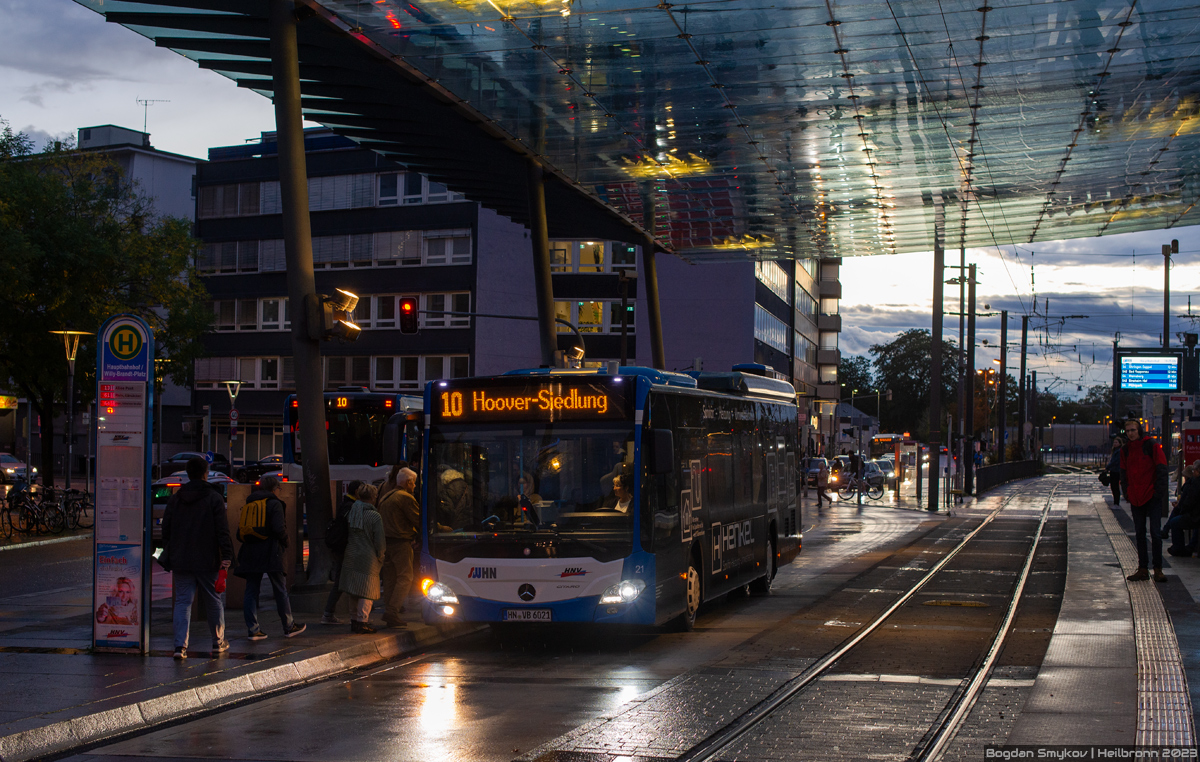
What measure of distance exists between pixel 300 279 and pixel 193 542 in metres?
4.68

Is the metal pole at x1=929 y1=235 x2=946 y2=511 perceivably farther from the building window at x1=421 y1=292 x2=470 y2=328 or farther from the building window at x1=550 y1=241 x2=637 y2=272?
the building window at x1=421 y1=292 x2=470 y2=328

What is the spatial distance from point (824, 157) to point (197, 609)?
1621cm

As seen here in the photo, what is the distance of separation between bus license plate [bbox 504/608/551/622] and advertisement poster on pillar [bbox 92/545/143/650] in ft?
11.5

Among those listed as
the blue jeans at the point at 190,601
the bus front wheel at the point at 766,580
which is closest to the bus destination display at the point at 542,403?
the blue jeans at the point at 190,601

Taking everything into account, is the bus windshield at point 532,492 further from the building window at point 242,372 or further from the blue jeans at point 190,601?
the building window at point 242,372

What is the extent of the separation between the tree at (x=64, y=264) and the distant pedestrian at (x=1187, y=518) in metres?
24.0

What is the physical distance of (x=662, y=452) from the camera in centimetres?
1249

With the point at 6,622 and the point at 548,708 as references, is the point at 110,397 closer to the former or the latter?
the point at 6,622

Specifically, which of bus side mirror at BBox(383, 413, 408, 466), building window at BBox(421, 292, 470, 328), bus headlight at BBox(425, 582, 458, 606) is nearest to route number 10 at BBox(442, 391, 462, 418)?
bus side mirror at BBox(383, 413, 408, 466)

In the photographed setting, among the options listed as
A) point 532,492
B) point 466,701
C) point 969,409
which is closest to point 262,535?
point 532,492

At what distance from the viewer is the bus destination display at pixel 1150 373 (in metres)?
41.1

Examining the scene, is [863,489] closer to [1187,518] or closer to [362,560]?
[1187,518]

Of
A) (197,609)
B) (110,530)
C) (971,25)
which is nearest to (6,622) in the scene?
(197,609)

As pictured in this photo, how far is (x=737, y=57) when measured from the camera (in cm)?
1923
